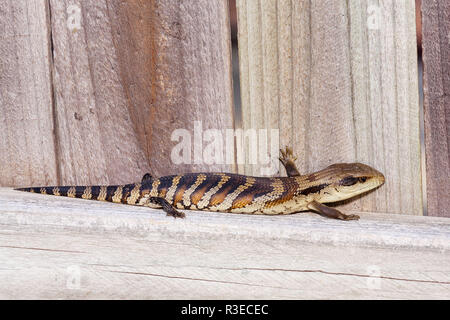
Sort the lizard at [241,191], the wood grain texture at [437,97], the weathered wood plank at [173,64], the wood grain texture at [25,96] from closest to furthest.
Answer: the wood grain texture at [437,97]
the weathered wood plank at [173,64]
the wood grain texture at [25,96]
the lizard at [241,191]

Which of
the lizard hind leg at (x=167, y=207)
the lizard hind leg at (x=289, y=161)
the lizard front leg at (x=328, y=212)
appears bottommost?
the lizard front leg at (x=328, y=212)

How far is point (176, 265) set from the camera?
3.03m

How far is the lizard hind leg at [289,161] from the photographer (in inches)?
126

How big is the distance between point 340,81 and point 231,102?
69cm

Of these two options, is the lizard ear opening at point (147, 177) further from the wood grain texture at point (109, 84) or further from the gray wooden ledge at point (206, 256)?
the gray wooden ledge at point (206, 256)

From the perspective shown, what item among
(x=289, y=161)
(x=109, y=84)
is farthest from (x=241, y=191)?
(x=109, y=84)

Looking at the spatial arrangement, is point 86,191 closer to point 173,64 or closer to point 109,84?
point 109,84

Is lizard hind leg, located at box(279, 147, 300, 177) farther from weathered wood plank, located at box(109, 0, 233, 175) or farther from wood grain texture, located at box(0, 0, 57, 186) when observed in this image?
wood grain texture, located at box(0, 0, 57, 186)

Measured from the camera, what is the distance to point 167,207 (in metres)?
3.28

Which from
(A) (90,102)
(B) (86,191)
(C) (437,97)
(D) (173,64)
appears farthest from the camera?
(B) (86,191)

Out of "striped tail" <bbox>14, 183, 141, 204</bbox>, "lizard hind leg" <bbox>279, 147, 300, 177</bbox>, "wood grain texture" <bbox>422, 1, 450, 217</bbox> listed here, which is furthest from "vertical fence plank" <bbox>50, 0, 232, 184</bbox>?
"wood grain texture" <bbox>422, 1, 450, 217</bbox>

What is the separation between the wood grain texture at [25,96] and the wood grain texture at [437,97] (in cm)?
234

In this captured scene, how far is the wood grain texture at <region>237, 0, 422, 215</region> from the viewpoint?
2943 mm

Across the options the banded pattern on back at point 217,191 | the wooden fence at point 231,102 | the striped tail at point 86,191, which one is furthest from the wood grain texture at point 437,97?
the striped tail at point 86,191
